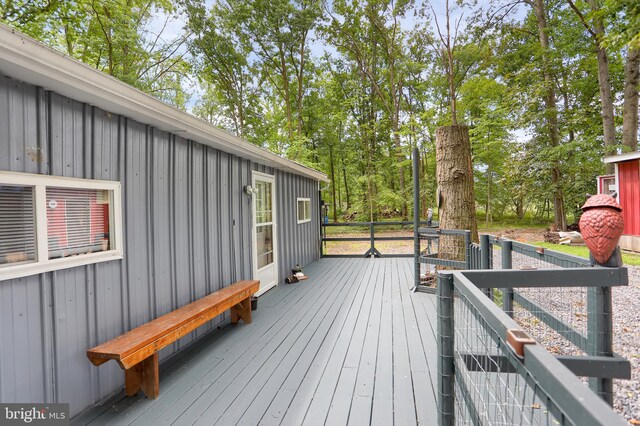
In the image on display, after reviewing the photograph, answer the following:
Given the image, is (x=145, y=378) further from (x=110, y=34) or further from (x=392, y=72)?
(x=392, y=72)

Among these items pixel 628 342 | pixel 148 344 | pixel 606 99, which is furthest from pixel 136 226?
pixel 606 99

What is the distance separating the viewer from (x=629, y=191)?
7.65 metres

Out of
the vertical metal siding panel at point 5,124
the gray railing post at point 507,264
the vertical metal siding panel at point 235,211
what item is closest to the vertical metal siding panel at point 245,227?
the vertical metal siding panel at point 235,211

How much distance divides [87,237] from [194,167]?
1.35 metres

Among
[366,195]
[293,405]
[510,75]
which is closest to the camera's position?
[293,405]

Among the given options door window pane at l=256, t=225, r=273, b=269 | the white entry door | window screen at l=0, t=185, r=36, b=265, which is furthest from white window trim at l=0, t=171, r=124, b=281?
door window pane at l=256, t=225, r=273, b=269

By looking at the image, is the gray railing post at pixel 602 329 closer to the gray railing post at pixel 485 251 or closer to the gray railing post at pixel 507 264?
the gray railing post at pixel 507 264

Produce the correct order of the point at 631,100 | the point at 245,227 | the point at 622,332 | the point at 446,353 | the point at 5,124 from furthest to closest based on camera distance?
the point at 631,100 → the point at 245,227 → the point at 622,332 → the point at 5,124 → the point at 446,353

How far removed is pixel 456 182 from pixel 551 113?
9000 mm

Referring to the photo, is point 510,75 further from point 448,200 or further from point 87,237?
point 87,237

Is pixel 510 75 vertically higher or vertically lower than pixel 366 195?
higher

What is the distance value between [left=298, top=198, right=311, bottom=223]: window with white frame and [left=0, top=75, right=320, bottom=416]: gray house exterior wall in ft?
10.5

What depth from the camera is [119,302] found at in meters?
2.30

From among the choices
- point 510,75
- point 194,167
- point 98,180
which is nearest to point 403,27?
point 510,75
